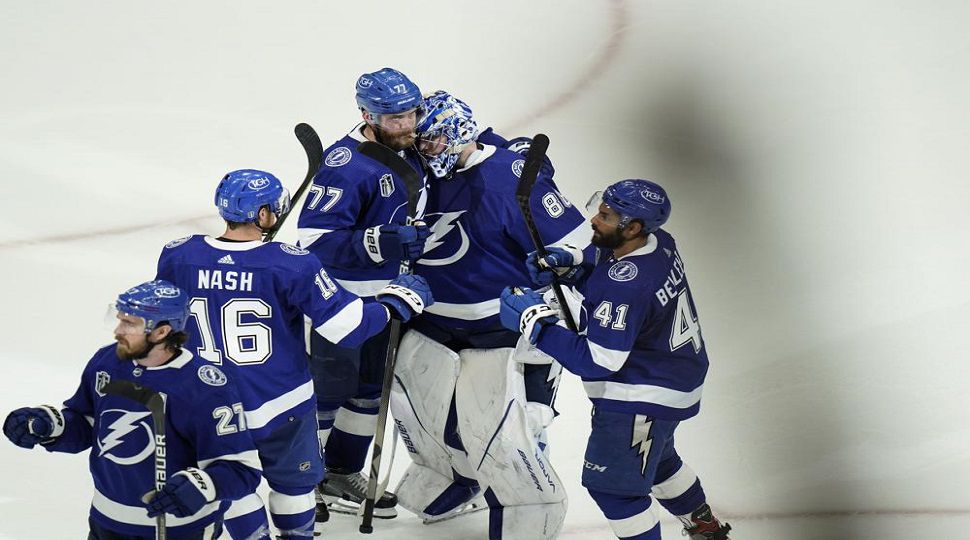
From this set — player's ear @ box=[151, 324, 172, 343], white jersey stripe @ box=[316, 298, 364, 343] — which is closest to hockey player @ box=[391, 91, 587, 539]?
white jersey stripe @ box=[316, 298, 364, 343]

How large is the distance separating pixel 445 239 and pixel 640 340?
2.46 feet

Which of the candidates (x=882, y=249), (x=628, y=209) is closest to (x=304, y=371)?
(x=628, y=209)

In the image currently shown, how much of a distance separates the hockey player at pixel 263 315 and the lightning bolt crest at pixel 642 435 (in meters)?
0.74

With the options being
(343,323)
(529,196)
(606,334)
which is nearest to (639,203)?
(606,334)

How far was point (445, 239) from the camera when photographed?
13.0 ft

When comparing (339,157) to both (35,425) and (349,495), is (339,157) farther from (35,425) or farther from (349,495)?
(35,425)

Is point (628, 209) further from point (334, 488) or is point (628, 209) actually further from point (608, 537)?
point (334, 488)

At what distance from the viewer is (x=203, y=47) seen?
7691 mm

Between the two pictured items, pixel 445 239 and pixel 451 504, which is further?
pixel 451 504

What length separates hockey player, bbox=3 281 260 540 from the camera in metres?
2.77

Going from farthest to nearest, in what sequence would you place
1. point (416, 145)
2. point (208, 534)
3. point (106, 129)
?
1. point (106, 129)
2. point (416, 145)
3. point (208, 534)

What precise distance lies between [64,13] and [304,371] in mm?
5219

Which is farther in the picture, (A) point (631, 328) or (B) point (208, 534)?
(A) point (631, 328)

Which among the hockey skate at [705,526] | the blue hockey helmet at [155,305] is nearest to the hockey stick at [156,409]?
the blue hockey helmet at [155,305]
